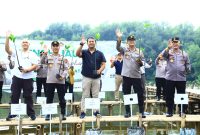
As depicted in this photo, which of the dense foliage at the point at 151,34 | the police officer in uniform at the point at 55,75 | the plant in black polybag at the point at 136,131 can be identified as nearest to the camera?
the plant in black polybag at the point at 136,131

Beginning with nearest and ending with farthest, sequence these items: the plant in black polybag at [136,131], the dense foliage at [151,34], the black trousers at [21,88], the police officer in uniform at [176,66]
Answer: the plant in black polybag at [136,131], the black trousers at [21,88], the police officer in uniform at [176,66], the dense foliage at [151,34]

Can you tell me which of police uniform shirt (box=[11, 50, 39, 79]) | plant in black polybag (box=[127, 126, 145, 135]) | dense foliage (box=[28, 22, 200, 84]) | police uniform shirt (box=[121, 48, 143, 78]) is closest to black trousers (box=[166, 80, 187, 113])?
police uniform shirt (box=[121, 48, 143, 78])

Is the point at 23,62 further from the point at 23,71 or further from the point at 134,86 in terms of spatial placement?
the point at 134,86

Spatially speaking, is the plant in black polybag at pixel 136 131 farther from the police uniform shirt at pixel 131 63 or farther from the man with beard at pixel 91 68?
the police uniform shirt at pixel 131 63

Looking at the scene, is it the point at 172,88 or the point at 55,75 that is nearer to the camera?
the point at 55,75

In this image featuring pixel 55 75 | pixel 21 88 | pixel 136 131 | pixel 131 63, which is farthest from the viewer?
pixel 131 63

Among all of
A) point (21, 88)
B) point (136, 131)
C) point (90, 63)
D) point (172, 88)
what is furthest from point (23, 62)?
point (172, 88)

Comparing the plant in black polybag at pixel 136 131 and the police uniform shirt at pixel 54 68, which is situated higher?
the police uniform shirt at pixel 54 68

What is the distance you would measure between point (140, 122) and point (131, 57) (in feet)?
3.74

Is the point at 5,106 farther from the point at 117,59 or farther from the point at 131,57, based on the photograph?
the point at 131,57

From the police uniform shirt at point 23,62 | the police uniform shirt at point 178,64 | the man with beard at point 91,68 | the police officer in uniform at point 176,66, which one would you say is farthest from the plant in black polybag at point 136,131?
the police uniform shirt at point 23,62

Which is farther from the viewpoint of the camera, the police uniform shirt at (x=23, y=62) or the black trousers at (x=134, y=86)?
the black trousers at (x=134, y=86)

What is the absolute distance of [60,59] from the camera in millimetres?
6680

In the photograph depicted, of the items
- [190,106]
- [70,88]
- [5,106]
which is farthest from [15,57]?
[190,106]
